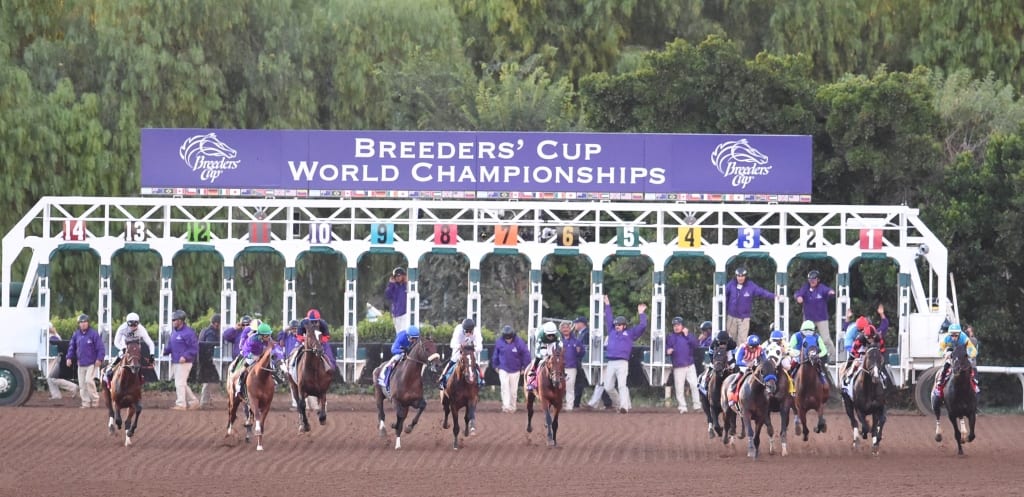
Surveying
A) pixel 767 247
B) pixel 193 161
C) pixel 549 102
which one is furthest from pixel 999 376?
pixel 193 161

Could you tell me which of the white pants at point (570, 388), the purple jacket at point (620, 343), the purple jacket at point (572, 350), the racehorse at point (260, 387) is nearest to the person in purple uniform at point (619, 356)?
the purple jacket at point (620, 343)

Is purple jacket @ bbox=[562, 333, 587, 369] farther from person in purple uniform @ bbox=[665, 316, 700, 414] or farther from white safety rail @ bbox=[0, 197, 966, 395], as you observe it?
person in purple uniform @ bbox=[665, 316, 700, 414]

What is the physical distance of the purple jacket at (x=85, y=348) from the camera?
26.4 metres

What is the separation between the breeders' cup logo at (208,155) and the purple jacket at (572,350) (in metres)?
5.53

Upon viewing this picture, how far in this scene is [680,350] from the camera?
27.1m

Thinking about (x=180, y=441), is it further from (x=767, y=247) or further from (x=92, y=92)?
(x=92, y=92)

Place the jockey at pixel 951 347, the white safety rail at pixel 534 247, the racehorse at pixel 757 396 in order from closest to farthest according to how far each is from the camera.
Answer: the racehorse at pixel 757 396 < the jockey at pixel 951 347 < the white safety rail at pixel 534 247

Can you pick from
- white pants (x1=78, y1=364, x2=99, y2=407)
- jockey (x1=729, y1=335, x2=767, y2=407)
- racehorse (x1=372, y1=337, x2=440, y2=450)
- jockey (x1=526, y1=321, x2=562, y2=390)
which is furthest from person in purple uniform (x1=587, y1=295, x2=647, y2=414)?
white pants (x1=78, y1=364, x2=99, y2=407)

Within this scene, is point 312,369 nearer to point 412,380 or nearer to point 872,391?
point 412,380

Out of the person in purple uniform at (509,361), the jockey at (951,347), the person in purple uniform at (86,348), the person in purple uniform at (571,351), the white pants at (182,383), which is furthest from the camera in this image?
the white pants at (182,383)

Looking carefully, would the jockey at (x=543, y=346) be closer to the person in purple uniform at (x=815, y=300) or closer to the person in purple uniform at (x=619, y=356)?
the person in purple uniform at (x=619, y=356)

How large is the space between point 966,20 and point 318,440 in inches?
981

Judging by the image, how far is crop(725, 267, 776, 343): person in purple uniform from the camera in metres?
27.1

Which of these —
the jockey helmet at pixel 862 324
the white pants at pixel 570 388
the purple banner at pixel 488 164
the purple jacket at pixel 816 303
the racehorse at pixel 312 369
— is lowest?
the white pants at pixel 570 388
